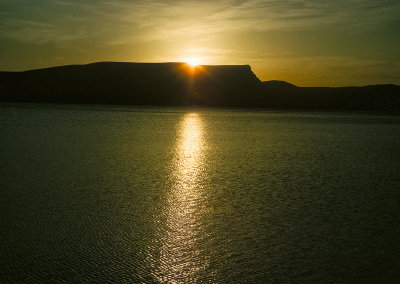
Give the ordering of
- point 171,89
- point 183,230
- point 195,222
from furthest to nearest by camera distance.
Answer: point 171,89
point 195,222
point 183,230

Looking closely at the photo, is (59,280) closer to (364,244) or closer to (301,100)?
(364,244)

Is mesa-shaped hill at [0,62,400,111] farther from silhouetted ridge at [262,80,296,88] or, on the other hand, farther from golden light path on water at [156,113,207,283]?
golden light path on water at [156,113,207,283]

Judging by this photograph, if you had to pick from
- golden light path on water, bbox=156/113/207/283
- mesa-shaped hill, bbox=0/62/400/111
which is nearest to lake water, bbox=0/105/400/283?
golden light path on water, bbox=156/113/207/283

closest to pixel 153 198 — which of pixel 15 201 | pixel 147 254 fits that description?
pixel 15 201

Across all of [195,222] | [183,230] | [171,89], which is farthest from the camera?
[171,89]

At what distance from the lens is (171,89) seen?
154 meters

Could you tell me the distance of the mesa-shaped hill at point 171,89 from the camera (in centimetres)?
14775

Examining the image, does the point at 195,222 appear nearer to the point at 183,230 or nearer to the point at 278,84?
the point at 183,230

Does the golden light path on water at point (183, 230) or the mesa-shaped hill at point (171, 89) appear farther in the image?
the mesa-shaped hill at point (171, 89)

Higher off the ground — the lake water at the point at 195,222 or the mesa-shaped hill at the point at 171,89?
the mesa-shaped hill at the point at 171,89

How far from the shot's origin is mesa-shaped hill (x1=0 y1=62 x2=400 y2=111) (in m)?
148

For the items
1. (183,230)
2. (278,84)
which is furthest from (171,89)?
(183,230)

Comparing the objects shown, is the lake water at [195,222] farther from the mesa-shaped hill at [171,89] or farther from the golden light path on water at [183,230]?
the mesa-shaped hill at [171,89]

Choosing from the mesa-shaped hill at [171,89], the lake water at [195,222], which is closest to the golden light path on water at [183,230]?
the lake water at [195,222]
